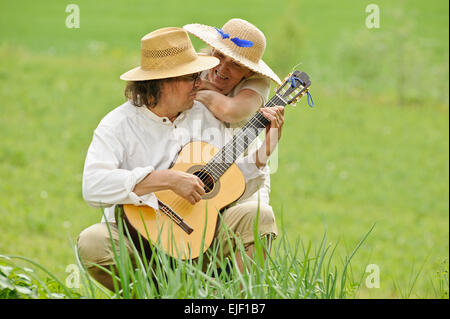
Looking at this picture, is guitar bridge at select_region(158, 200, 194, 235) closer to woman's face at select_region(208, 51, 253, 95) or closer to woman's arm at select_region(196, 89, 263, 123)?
woman's arm at select_region(196, 89, 263, 123)

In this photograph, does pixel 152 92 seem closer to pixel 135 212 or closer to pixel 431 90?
pixel 135 212

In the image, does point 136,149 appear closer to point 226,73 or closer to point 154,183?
point 154,183

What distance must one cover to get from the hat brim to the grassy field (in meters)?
1.51

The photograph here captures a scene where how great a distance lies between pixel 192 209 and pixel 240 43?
34.9 inches

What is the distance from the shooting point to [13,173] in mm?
7883

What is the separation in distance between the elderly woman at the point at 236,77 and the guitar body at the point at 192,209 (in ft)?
0.63

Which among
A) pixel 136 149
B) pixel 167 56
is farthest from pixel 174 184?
pixel 167 56

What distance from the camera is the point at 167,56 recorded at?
10.7ft

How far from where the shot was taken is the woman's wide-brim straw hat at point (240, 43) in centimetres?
339

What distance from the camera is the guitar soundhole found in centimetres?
330

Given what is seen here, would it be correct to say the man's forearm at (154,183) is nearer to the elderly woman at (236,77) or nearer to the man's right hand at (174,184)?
the man's right hand at (174,184)

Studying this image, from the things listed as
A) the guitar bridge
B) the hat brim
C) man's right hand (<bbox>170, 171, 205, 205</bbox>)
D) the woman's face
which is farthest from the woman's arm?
the guitar bridge

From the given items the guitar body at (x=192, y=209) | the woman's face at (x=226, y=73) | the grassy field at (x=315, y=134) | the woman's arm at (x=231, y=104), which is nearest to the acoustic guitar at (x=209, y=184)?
the guitar body at (x=192, y=209)
